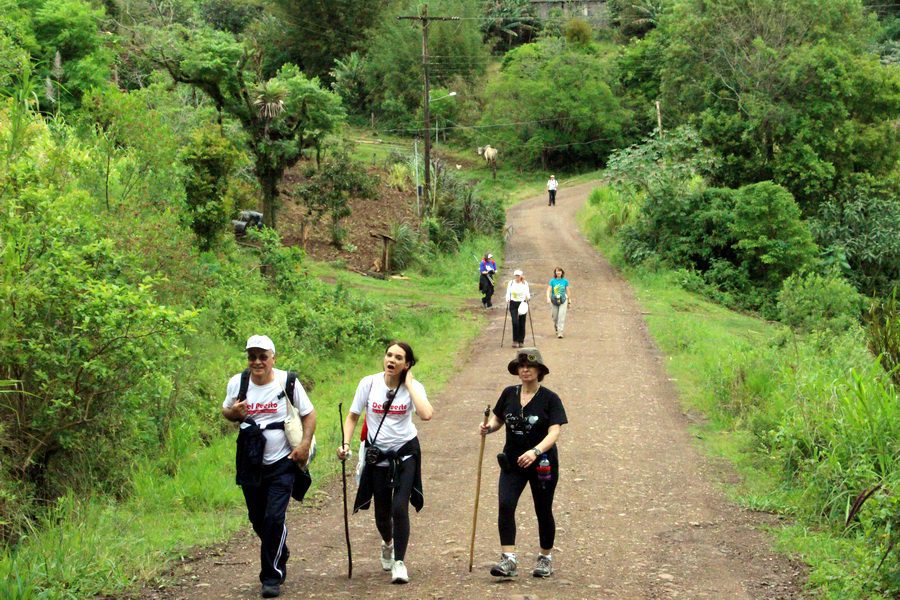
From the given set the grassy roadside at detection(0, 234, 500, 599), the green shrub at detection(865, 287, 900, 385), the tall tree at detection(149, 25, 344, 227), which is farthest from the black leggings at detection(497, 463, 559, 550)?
the tall tree at detection(149, 25, 344, 227)

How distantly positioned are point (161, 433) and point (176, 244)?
15.8 feet

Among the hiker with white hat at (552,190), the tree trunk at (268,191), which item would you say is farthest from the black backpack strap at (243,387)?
the hiker with white hat at (552,190)

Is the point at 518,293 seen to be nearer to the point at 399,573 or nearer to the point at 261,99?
the point at 261,99

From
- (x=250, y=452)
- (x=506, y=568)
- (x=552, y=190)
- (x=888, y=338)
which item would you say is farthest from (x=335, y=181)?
(x=250, y=452)

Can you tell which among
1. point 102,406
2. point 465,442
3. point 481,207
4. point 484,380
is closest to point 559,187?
point 481,207

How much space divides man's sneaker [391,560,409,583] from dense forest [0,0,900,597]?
3.01 m

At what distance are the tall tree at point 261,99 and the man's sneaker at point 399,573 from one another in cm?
1919

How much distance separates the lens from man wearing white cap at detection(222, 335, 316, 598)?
22.2ft

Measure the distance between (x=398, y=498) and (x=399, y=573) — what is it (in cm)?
53

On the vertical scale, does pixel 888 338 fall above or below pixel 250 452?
above

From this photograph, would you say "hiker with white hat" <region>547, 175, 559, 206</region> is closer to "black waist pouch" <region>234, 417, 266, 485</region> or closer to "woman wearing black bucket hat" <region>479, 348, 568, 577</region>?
"woman wearing black bucket hat" <region>479, 348, 568, 577</region>

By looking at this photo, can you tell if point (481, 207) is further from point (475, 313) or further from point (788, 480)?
point (788, 480)

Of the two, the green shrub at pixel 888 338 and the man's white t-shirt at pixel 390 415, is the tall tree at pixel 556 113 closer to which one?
the green shrub at pixel 888 338

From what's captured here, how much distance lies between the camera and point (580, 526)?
30.9 ft
